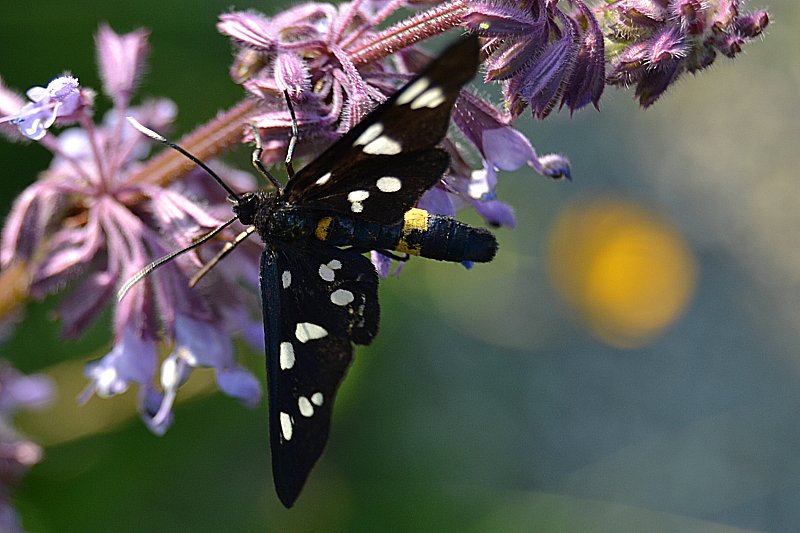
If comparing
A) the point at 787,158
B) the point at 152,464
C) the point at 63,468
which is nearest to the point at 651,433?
the point at 787,158

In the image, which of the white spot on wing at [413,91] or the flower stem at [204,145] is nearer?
the white spot on wing at [413,91]

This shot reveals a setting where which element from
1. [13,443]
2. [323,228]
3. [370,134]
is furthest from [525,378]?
[370,134]

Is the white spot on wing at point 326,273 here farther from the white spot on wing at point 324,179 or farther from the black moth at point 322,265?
the white spot on wing at point 324,179

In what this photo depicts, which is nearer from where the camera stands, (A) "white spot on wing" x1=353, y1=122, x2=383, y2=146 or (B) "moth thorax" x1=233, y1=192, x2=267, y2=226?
(A) "white spot on wing" x1=353, y1=122, x2=383, y2=146

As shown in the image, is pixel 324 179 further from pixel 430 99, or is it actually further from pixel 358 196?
pixel 430 99

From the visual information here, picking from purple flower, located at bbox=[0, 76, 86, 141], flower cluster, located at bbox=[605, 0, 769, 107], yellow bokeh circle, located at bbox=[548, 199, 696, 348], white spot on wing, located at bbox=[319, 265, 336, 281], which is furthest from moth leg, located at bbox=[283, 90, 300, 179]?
yellow bokeh circle, located at bbox=[548, 199, 696, 348]

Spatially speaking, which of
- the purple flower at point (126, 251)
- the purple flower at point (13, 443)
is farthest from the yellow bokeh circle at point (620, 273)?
the purple flower at point (126, 251)

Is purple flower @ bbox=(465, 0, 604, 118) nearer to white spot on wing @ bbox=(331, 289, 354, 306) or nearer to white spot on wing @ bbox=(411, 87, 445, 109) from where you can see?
white spot on wing @ bbox=(411, 87, 445, 109)
